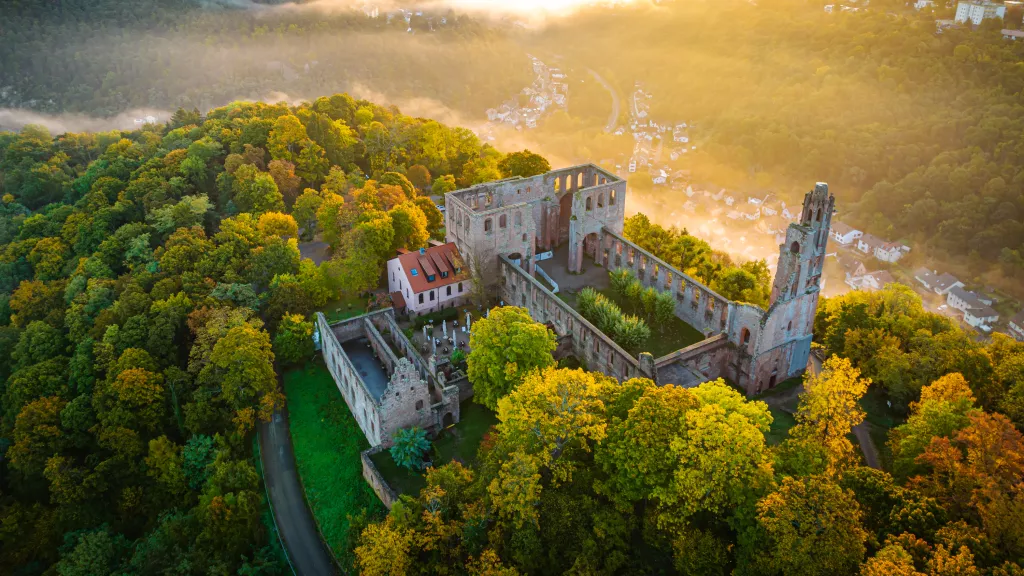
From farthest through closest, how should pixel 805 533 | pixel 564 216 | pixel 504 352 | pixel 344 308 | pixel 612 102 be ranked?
pixel 612 102, pixel 564 216, pixel 344 308, pixel 504 352, pixel 805 533

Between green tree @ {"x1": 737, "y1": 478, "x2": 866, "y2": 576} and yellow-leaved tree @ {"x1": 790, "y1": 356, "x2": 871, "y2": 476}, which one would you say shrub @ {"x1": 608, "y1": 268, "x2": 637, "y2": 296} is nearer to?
yellow-leaved tree @ {"x1": 790, "y1": 356, "x2": 871, "y2": 476}

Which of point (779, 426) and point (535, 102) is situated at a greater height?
point (535, 102)

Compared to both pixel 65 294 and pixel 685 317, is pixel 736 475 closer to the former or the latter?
pixel 685 317

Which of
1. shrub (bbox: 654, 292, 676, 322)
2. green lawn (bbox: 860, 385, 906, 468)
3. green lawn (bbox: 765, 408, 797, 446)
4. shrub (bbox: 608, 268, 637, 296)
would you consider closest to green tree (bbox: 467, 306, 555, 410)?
shrub (bbox: 654, 292, 676, 322)

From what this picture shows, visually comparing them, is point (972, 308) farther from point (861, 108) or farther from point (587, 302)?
point (587, 302)

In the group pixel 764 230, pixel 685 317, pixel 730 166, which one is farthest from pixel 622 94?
pixel 685 317

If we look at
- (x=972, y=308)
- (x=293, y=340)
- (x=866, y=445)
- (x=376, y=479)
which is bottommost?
(x=972, y=308)

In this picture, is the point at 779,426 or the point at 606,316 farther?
the point at 606,316

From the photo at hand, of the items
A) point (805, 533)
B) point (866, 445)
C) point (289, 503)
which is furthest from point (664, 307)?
point (289, 503)
